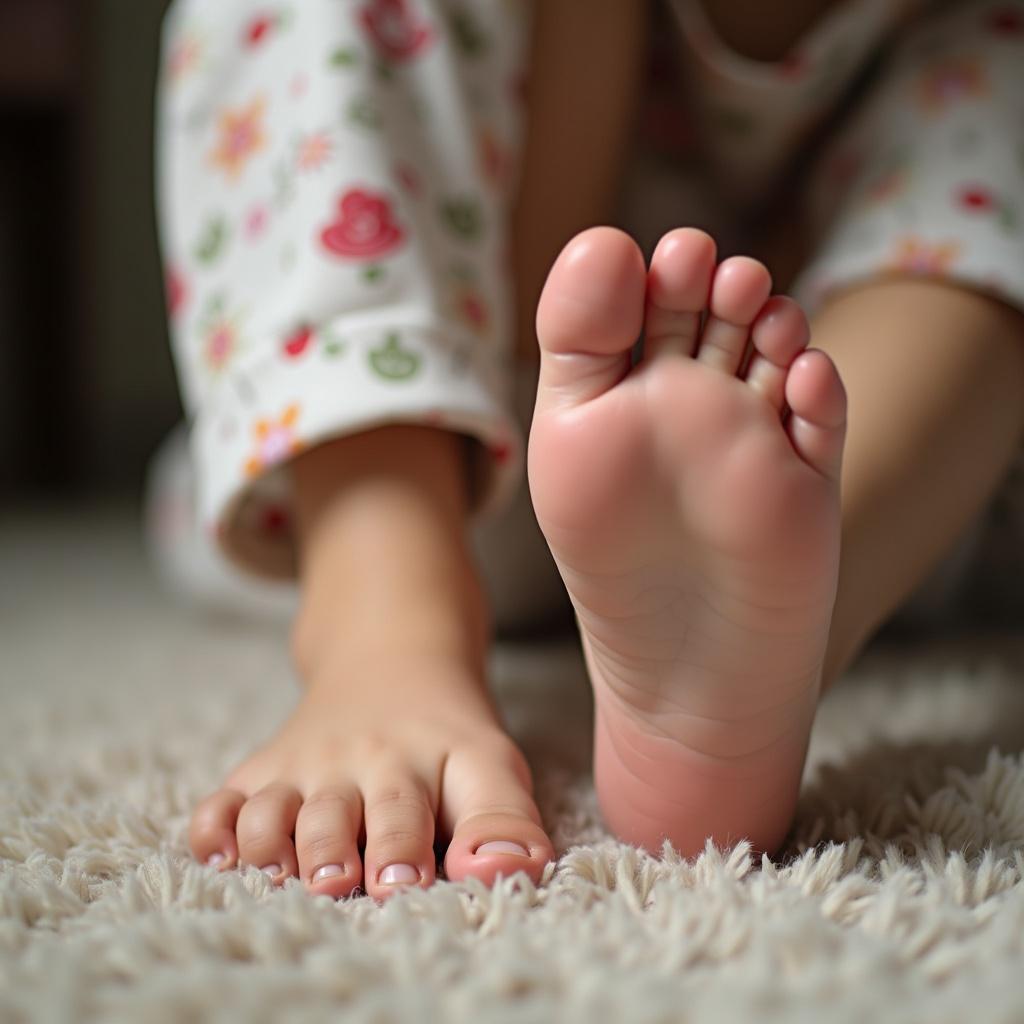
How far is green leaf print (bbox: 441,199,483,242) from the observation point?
0.60 metres

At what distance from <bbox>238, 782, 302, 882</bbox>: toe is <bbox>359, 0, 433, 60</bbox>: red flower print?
37cm

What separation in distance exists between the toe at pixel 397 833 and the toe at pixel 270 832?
1.1 inches

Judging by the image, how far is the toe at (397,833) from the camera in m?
0.40

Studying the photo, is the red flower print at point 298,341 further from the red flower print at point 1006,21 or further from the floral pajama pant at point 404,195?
the red flower print at point 1006,21

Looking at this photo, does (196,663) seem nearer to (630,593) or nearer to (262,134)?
(262,134)

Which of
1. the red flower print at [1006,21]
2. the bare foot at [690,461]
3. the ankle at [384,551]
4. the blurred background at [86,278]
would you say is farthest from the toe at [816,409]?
the blurred background at [86,278]

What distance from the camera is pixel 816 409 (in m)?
0.35

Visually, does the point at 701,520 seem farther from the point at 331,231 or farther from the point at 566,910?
the point at 331,231

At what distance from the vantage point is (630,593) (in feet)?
1.22

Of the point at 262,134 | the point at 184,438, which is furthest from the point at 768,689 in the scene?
the point at 184,438

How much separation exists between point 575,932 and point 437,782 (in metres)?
0.12

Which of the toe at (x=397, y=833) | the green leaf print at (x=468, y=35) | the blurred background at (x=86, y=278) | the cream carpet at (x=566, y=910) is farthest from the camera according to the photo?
the blurred background at (x=86, y=278)

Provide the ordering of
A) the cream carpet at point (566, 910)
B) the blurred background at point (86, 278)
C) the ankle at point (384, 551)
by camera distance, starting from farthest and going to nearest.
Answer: the blurred background at point (86, 278) → the ankle at point (384, 551) → the cream carpet at point (566, 910)

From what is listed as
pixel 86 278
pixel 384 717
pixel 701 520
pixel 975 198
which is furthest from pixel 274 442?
pixel 86 278
